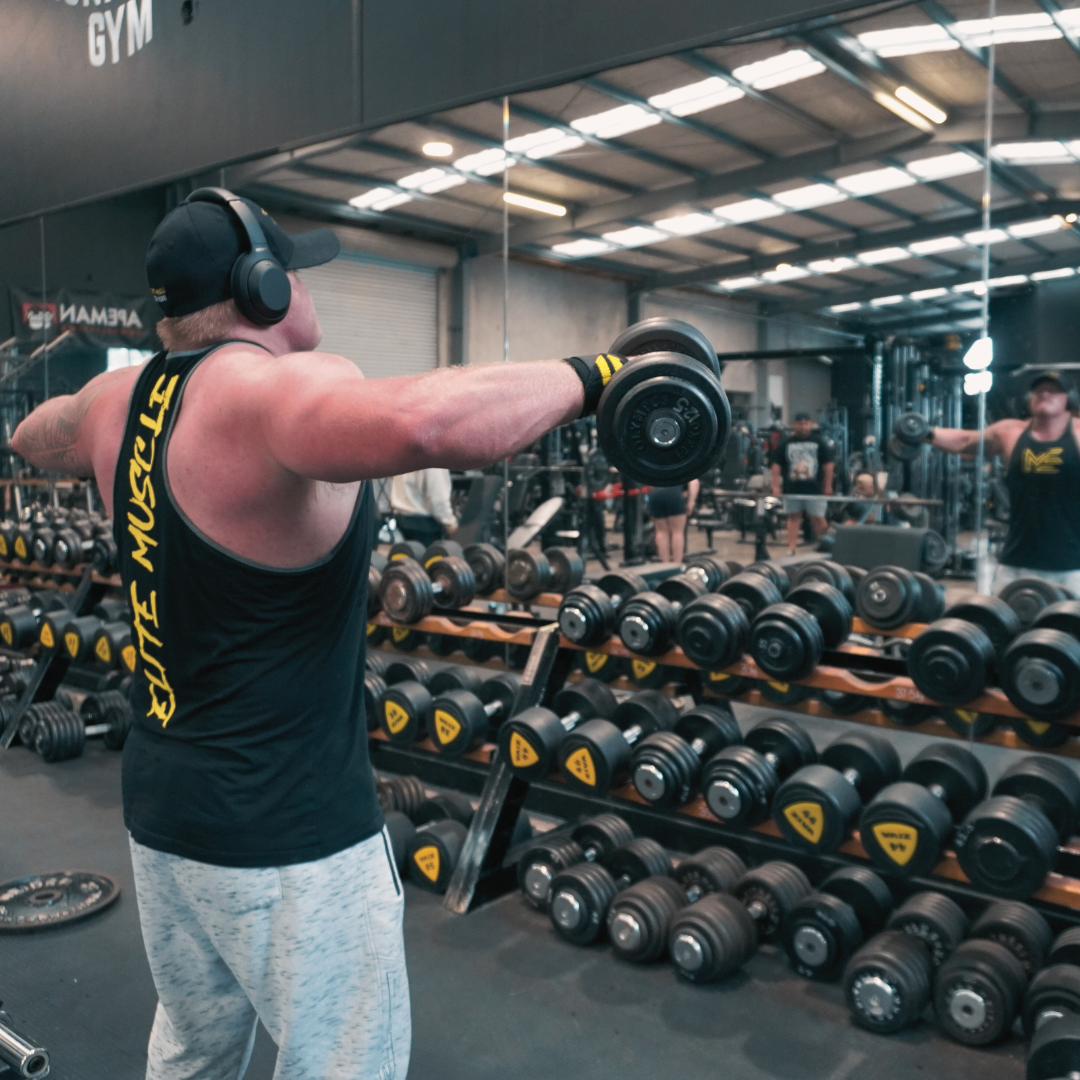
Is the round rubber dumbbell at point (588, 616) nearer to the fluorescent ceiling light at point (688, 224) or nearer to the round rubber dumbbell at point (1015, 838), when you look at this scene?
the round rubber dumbbell at point (1015, 838)

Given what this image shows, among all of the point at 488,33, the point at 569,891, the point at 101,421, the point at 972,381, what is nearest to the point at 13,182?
the point at 488,33

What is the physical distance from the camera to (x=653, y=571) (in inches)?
184

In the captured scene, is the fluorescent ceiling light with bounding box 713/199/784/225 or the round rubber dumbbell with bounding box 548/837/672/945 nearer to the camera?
the round rubber dumbbell with bounding box 548/837/672/945

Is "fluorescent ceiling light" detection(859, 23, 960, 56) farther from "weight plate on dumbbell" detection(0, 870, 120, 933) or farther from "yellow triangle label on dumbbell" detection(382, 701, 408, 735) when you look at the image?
"weight plate on dumbbell" detection(0, 870, 120, 933)

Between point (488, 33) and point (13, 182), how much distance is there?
87.1 inches

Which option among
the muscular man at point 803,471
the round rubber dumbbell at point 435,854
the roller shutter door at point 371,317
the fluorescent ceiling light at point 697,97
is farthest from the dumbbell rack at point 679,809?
the roller shutter door at point 371,317

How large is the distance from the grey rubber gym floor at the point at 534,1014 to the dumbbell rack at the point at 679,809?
16cm

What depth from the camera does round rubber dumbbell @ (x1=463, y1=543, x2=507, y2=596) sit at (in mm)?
3307

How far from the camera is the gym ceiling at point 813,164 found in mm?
2777

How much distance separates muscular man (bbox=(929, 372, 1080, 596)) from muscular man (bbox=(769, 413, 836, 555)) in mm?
580

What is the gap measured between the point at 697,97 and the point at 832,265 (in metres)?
0.75

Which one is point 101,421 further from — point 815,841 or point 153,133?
point 153,133

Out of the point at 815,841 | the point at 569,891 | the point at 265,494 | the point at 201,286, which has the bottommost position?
the point at 569,891

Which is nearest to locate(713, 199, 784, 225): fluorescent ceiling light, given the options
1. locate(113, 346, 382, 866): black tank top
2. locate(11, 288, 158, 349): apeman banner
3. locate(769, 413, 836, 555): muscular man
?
locate(769, 413, 836, 555): muscular man
